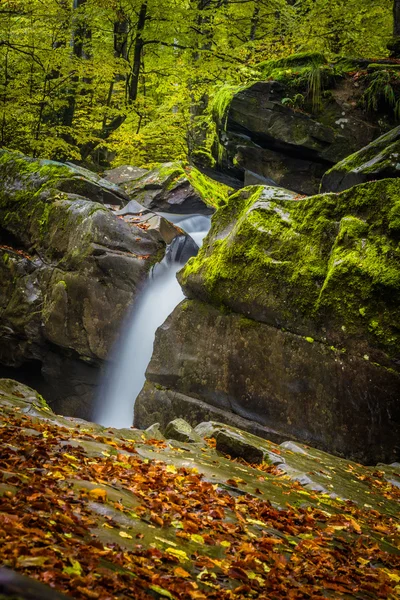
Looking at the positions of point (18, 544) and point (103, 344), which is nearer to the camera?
point (18, 544)

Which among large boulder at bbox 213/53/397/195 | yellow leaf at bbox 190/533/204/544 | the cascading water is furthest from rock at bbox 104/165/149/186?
yellow leaf at bbox 190/533/204/544

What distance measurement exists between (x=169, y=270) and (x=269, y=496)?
8.27m

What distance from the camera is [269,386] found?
8.24 m

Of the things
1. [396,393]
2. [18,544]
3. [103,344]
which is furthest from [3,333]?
[18,544]

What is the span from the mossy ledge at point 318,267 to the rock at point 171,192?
6.44 metres

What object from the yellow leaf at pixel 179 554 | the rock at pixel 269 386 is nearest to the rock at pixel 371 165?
the rock at pixel 269 386

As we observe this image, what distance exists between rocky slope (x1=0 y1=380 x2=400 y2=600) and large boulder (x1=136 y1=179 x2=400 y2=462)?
1.56 m

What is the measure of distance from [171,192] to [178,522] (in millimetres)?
13522

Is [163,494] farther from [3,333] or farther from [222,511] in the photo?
[3,333]

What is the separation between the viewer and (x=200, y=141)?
19328 mm

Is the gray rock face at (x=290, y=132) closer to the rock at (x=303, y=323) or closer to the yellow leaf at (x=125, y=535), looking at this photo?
the rock at (x=303, y=323)

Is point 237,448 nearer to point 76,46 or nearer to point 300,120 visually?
point 300,120

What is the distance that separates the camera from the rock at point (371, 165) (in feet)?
28.1

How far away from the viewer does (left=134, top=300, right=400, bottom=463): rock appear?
7410 mm
